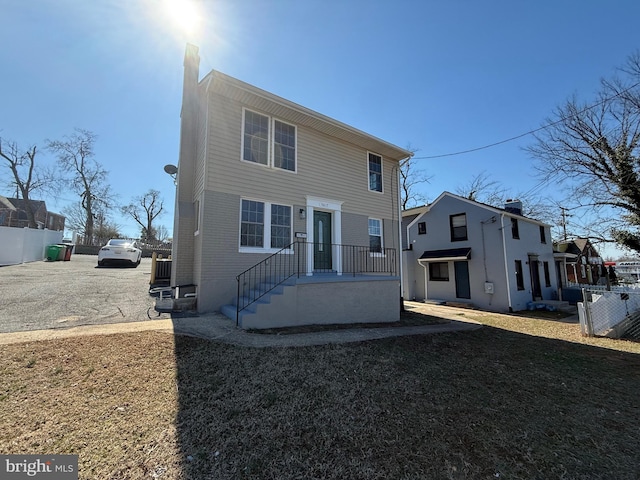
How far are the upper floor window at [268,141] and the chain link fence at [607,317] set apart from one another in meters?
9.69

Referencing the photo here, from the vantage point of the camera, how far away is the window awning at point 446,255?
14.2m

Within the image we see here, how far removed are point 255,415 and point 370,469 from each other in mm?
1271

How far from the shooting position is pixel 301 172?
8.80 m

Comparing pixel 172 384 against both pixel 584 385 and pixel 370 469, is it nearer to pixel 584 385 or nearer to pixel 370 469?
pixel 370 469

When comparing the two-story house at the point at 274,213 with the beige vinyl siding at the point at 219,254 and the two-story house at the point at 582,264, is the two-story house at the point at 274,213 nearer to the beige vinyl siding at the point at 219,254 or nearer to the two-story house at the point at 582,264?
the beige vinyl siding at the point at 219,254

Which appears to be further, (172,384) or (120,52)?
(120,52)

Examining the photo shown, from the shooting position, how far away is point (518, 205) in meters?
15.6

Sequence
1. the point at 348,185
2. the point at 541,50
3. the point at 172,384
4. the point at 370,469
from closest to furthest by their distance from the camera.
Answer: the point at 370,469 < the point at 172,384 < the point at 541,50 < the point at 348,185

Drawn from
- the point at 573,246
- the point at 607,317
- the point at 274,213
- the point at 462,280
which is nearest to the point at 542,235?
the point at 462,280

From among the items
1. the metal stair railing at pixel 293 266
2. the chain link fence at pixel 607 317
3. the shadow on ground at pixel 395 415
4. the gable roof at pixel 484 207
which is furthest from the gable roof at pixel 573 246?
the shadow on ground at pixel 395 415

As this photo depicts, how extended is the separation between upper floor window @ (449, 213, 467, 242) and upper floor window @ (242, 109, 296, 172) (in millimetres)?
10626

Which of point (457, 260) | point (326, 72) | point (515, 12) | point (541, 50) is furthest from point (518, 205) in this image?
point (326, 72)

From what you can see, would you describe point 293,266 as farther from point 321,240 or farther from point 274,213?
point 274,213

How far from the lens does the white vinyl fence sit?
42.7ft
